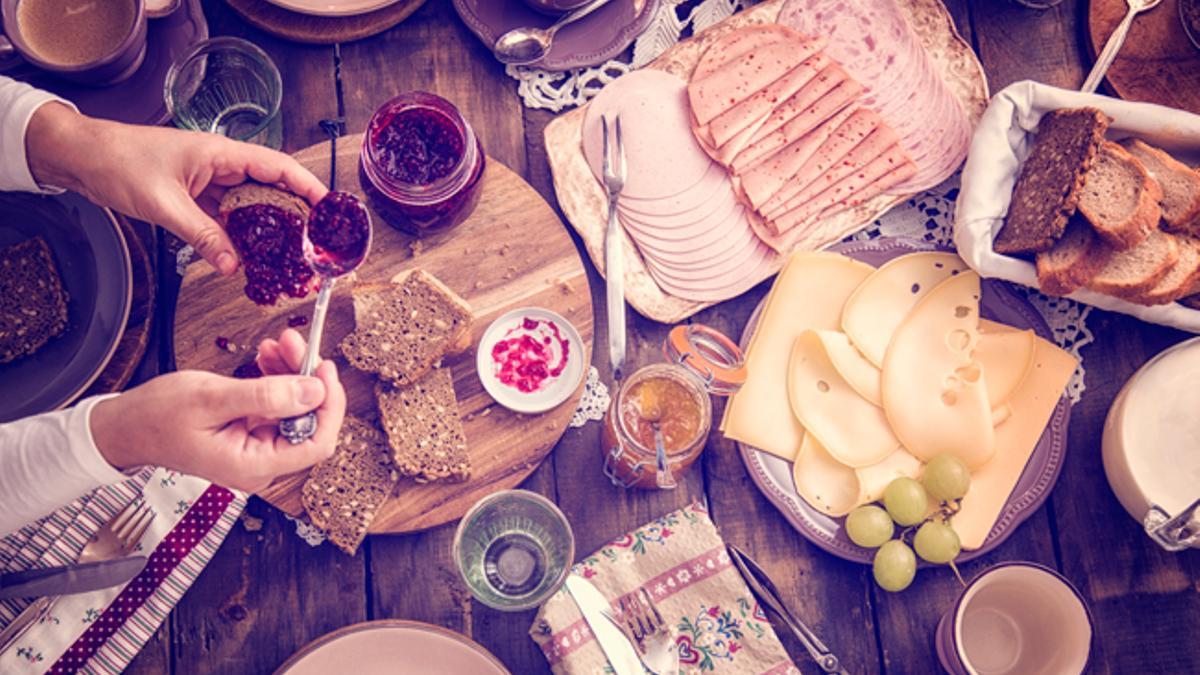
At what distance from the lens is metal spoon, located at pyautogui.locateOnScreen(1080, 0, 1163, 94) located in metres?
2.10

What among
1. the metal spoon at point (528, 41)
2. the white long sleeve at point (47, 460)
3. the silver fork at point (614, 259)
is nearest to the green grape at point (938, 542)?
the silver fork at point (614, 259)

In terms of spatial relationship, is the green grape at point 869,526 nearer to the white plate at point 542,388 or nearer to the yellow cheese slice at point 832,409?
the yellow cheese slice at point 832,409

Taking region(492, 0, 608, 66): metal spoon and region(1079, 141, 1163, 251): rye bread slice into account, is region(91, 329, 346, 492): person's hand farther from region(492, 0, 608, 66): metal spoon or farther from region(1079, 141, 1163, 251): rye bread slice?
region(1079, 141, 1163, 251): rye bread slice

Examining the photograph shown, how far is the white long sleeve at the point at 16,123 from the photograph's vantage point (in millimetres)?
1739

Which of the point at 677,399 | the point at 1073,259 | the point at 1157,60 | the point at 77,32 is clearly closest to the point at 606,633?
the point at 677,399

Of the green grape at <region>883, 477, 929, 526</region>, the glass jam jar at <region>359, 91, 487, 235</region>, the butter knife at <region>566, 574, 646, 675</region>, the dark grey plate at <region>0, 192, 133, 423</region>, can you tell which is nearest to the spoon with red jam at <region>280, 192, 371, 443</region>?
the glass jam jar at <region>359, 91, 487, 235</region>

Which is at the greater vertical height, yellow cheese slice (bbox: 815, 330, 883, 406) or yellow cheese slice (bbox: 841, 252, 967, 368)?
yellow cheese slice (bbox: 841, 252, 967, 368)

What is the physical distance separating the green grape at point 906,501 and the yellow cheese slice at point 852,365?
19 cm

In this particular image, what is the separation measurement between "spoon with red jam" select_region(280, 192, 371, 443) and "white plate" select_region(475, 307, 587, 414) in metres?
0.33

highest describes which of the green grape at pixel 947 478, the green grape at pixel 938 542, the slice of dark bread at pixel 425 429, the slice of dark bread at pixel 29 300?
the slice of dark bread at pixel 29 300

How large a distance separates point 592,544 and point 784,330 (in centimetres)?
65

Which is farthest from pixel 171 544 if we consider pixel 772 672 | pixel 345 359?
pixel 772 672

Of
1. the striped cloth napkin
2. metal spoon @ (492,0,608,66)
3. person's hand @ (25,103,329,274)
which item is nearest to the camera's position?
person's hand @ (25,103,329,274)

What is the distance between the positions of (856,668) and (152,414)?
156 centimetres
